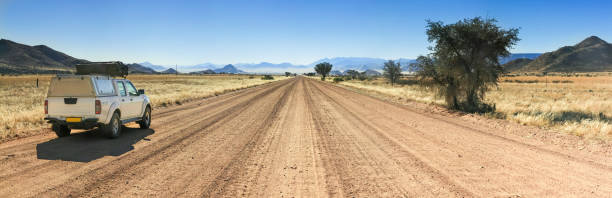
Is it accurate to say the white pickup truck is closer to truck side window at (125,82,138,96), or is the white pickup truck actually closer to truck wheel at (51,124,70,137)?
truck wheel at (51,124,70,137)

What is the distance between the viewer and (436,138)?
910 cm

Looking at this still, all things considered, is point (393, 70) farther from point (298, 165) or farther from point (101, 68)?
point (298, 165)

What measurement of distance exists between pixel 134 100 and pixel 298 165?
6.72 m

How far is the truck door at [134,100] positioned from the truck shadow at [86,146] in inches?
29.8

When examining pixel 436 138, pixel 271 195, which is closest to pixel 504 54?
pixel 436 138

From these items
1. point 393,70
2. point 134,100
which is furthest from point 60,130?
point 393,70

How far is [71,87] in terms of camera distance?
834cm

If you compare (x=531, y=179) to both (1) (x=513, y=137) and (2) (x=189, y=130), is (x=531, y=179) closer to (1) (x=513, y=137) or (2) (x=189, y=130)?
(1) (x=513, y=137)

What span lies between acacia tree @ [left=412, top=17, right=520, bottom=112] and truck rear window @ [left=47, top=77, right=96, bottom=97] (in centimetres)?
1590

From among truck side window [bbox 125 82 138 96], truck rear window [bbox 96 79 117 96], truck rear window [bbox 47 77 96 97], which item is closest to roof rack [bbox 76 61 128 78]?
truck side window [bbox 125 82 138 96]

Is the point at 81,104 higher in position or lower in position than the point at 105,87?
lower

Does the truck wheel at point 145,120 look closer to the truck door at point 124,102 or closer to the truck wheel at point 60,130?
the truck door at point 124,102

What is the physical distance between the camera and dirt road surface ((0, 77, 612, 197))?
16.0 ft

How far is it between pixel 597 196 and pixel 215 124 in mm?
10377
